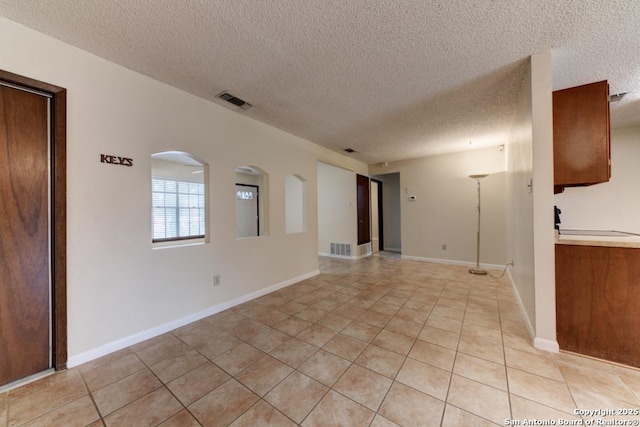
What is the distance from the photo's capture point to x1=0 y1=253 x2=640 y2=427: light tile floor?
4.66 feet

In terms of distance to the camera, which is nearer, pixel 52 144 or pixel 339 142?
pixel 52 144

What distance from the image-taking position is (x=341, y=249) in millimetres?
6457

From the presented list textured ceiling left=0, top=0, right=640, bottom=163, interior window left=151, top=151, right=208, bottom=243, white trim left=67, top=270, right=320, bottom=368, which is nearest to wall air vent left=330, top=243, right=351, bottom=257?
white trim left=67, top=270, right=320, bottom=368

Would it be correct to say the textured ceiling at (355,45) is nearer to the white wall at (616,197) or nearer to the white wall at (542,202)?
the white wall at (542,202)

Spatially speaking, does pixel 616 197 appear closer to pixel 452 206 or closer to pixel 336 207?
pixel 452 206

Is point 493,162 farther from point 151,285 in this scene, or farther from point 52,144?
point 52,144

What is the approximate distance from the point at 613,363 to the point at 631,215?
3398mm

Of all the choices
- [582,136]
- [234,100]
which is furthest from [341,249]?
[582,136]

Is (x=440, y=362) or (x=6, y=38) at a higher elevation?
(x=6, y=38)

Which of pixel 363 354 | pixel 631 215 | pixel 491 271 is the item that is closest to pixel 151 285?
pixel 363 354

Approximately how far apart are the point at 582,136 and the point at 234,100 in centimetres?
356

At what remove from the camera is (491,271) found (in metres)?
4.75

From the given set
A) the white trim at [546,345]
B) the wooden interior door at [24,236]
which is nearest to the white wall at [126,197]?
the wooden interior door at [24,236]

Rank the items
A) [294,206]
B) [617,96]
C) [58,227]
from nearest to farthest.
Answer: [58,227]
[617,96]
[294,206]
